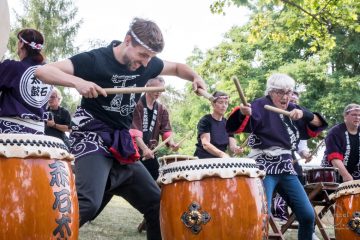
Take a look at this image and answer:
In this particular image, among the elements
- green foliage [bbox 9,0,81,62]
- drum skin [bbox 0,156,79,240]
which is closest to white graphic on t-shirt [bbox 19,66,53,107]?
drum skin [bbox 0,156,79,240]

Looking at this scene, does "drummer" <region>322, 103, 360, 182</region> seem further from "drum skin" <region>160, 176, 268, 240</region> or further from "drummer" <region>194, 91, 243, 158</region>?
"drum skin" <region>160, 176, 268, 240</region>

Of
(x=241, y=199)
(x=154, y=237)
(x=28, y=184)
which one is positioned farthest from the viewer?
(x=154, y=237)

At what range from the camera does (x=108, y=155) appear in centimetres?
296

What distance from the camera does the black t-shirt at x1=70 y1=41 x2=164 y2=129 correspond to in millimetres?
2859

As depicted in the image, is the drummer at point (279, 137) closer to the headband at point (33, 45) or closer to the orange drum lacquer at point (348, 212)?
the orange drum lacquer at point (348, 212)

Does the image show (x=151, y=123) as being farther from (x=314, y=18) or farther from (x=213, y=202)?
(x=314, y=18)

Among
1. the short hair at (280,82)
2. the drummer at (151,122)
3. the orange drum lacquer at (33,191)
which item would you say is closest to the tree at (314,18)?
the drummer at (151,122)

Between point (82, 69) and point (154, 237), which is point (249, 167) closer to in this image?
point (154, 237)

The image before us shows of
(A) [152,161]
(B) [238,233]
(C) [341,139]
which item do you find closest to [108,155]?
(B) [238,233]

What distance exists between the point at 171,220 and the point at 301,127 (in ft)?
5.60

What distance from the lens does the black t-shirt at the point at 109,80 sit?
2.86m

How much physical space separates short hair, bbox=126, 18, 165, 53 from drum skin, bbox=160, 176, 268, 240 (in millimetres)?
803

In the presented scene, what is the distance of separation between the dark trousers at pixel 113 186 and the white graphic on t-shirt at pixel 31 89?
773mm

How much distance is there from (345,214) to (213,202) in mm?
1641
